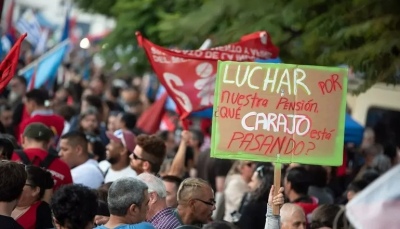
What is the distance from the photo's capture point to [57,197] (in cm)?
809

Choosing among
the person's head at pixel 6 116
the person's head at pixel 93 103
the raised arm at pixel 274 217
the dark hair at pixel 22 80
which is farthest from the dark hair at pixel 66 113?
the raised arm at pixel 274 217

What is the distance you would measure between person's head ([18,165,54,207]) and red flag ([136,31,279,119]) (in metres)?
3.16

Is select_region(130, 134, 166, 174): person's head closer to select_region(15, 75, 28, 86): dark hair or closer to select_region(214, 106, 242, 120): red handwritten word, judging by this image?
select_region(214, 106, 242, 120): red handwritten word

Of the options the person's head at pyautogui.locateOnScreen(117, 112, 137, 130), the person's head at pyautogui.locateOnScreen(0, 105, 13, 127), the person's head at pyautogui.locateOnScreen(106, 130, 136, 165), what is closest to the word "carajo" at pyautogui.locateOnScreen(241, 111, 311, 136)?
the person's head at pyautogui.locateOnScreen(106, 130, 136, 165)

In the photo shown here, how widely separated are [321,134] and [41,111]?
714 centimetres

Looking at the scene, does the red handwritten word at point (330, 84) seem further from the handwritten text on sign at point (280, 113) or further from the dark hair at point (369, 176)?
the dark hair at point (369, 176)

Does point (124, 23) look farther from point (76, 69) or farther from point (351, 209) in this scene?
point (76, 69)

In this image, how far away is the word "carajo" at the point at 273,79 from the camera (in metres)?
8.81

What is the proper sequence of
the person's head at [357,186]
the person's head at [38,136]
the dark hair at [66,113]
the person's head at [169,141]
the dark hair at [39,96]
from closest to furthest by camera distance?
the person's head at [38,136] → the person's head at [357,186] → the dark hair at [39,96] → the person's head at [169,141] → the dark hair at [66,113]

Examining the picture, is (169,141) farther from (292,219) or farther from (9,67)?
(292,219)

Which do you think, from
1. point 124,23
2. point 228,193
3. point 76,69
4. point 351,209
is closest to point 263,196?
point 228,193

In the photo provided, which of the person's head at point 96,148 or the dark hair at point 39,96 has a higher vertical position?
the dark hair at point 39,96

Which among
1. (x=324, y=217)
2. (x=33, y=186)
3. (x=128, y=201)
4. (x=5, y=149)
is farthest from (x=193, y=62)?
(x=128, y=201)

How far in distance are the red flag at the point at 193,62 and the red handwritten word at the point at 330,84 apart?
11.6ft
